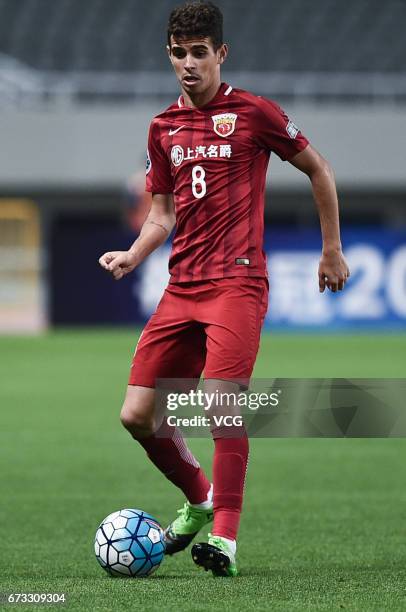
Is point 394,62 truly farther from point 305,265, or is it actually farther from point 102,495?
point 102,495

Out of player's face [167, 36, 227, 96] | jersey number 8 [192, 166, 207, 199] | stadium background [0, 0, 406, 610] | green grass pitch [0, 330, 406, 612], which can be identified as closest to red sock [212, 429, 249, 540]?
green grass pitch [0, 330, 406, 612]

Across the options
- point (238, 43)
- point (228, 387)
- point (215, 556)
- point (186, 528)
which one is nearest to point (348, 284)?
point (238, 43)

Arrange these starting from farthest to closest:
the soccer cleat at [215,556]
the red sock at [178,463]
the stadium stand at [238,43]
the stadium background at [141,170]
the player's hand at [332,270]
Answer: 1. the stadium stand at [238,43]
2. the stadium background at [141,170]
3. the red sock at [178,463]
4. the player's hand at [332,270]
5. the soccer cleat at [215,556]

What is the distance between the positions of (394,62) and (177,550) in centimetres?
2276

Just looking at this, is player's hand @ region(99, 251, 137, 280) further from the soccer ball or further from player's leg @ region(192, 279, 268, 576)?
the soccer ball

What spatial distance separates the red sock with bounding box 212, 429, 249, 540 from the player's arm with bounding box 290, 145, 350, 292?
25.2 inches

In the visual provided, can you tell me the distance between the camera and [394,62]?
26219mm

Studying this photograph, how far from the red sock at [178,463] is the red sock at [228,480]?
18.8 inches

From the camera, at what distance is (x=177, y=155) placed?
4.42 m

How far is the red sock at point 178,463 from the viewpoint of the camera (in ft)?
15.2

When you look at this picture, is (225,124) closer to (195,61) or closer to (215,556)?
(195,61)

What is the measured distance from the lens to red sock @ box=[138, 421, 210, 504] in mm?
4637

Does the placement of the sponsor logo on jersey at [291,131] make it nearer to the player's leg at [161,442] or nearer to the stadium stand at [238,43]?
the player's leg at [161,442]

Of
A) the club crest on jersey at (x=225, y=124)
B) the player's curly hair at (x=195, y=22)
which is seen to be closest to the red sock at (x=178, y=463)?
the club crest on jersey at (x=225, y=124)
